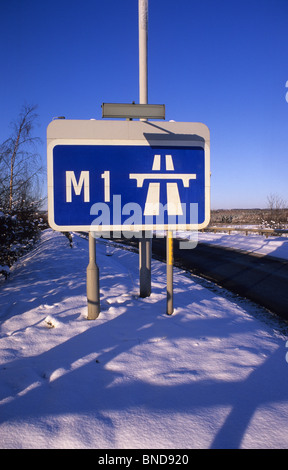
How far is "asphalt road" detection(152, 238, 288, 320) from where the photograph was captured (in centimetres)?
607

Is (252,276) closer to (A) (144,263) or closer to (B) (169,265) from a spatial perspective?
(A) (144,263)

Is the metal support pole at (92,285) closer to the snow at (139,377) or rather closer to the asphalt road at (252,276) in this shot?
the snow at (139,377)

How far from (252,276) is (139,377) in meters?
6.90

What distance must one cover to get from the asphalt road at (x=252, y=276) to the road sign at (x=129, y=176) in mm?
3061

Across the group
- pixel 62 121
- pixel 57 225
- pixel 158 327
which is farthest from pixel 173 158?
pixel 158 327

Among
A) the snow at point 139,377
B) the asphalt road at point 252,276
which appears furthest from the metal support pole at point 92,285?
the asphalt road at point 252,276

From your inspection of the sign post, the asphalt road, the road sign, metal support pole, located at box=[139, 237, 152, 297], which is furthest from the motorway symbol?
the asphalt road

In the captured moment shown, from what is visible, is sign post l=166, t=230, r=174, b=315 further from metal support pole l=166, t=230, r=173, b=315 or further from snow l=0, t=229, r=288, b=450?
snow l=0, t=229, r=288, b=450

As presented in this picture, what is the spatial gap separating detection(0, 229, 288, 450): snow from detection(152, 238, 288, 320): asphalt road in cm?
142

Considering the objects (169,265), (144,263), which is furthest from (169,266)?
(144,263)

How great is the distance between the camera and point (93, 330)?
3.49 meters

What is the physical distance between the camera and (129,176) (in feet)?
12.1
